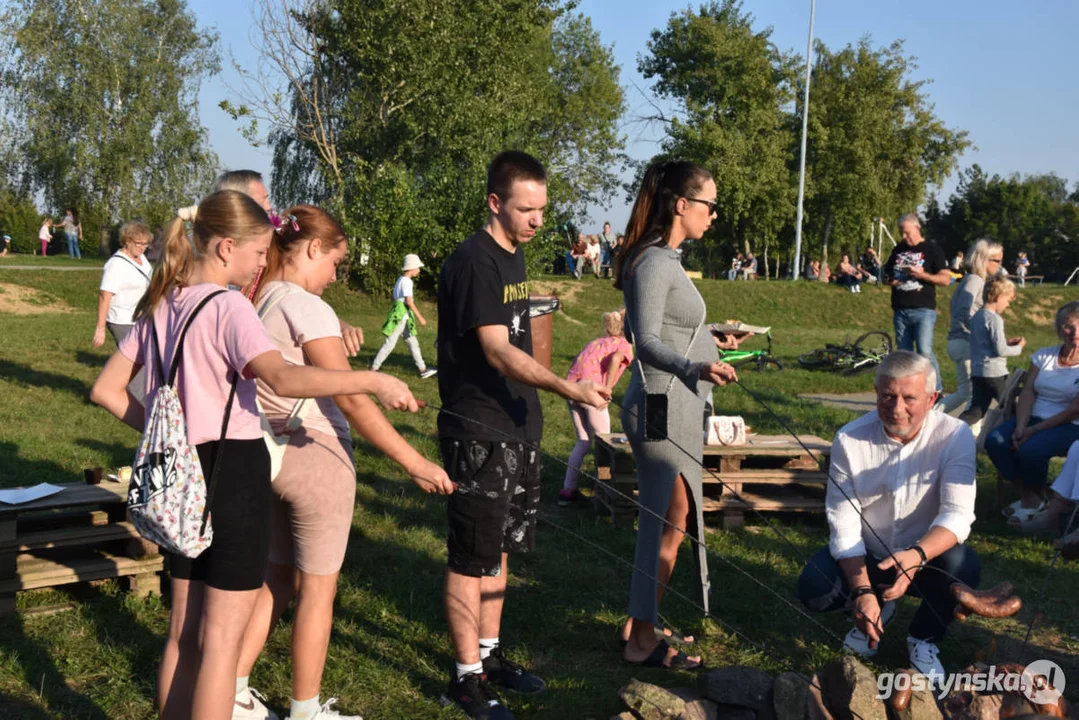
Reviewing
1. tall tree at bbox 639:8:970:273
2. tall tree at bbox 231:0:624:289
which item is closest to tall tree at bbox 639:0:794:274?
tall tree at bbox 639:8:970:273

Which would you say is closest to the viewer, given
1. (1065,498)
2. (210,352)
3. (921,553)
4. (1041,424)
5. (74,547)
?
(210,352)

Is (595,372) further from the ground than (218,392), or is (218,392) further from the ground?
(218,392)

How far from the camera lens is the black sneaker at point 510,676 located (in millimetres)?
3605

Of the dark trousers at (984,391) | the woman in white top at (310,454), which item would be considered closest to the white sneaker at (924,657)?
the woman in white top at (310,454)

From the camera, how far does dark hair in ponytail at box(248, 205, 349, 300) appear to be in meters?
3.14

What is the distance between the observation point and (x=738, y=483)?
19.7 feet

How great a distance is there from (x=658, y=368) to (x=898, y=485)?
3.74 feet

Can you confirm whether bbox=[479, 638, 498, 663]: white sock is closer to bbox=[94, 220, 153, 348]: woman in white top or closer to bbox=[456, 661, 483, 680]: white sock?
bbox=[456, 661, 483, 680]: white sock

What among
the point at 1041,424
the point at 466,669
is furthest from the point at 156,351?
the point at 1041,424

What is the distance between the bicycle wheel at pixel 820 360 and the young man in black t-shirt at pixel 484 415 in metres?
11.2

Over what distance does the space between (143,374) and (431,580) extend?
2.40 meters

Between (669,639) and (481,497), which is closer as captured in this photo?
(481,497)

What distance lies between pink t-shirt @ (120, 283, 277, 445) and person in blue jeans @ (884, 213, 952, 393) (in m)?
8.25

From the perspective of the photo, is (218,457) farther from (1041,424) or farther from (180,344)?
(1041,424)
